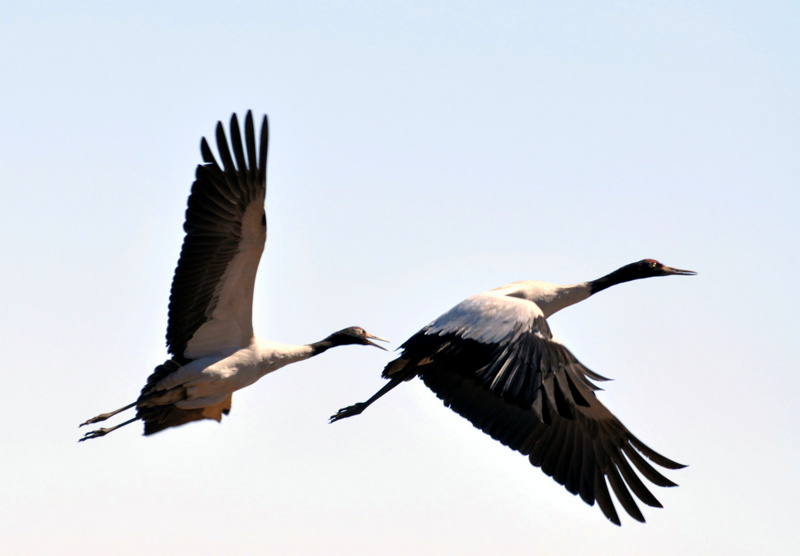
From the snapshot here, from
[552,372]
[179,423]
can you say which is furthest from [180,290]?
[552,372]

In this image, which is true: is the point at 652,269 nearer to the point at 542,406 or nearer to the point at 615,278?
the point at 615,278

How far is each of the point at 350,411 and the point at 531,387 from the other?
296 cm

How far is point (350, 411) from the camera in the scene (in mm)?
14500

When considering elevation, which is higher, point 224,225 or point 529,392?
point 224,225

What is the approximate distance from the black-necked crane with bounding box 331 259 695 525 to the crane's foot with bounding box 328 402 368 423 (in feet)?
0.04

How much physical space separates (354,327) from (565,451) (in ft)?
9.33

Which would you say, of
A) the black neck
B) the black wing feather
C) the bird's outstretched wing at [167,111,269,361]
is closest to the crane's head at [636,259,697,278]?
the black wing feather

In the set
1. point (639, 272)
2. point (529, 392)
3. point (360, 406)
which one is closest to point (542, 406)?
point (529, 392)

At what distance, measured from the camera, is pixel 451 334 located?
13.4m

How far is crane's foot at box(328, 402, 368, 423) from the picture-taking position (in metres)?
14.4

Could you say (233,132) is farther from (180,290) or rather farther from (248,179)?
(180,290)

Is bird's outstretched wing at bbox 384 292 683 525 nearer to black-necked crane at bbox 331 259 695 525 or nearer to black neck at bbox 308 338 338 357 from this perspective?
black-necked crane at bbox 331 259 695 525

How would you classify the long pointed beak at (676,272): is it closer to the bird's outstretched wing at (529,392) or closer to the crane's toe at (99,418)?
the bird's outstretched wing at (529,392)

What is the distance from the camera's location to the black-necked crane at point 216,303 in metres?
13.5
